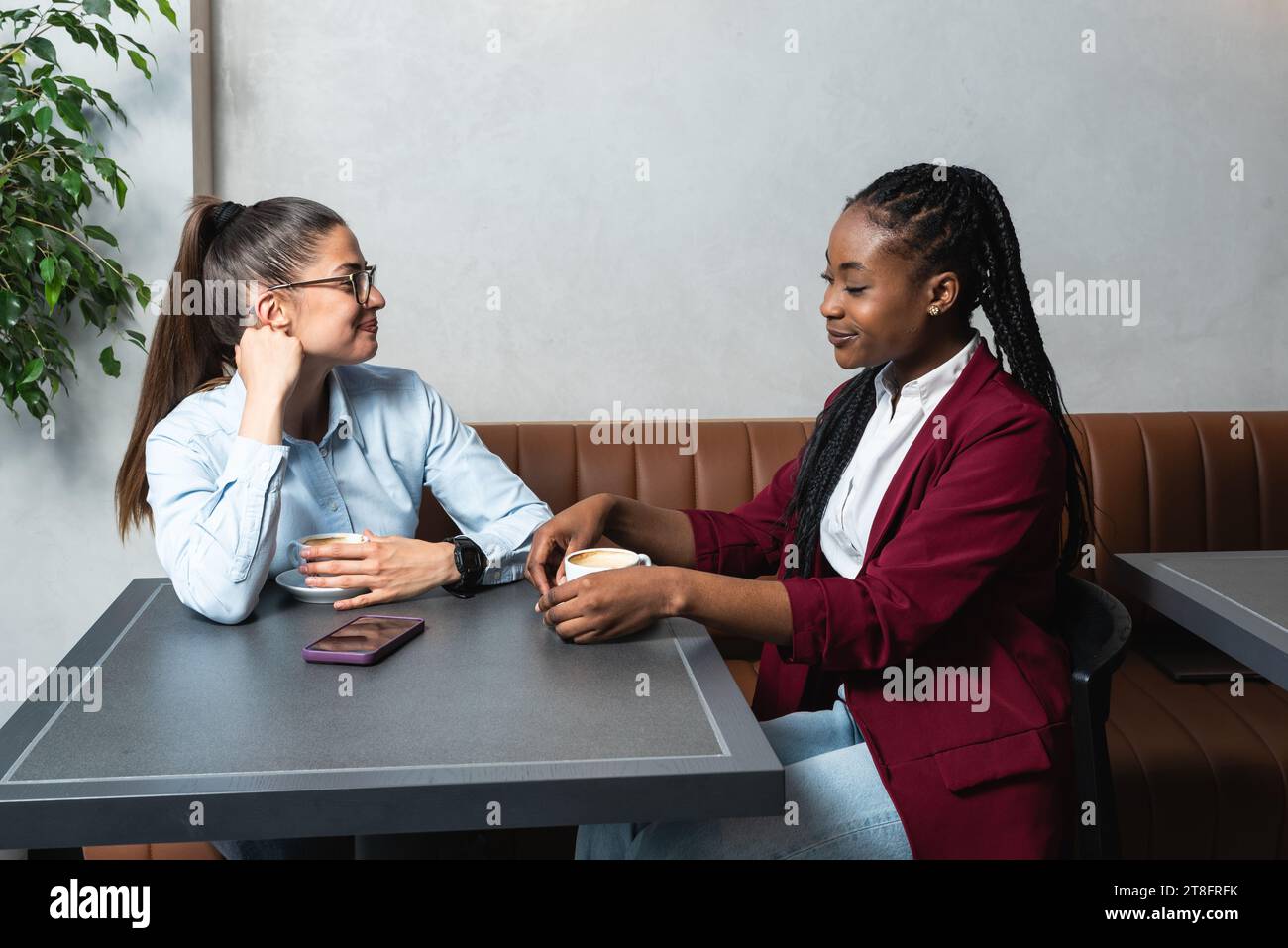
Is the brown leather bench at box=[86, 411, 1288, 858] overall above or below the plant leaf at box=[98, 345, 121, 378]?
below

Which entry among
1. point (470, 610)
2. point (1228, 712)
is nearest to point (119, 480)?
point (470, 610)

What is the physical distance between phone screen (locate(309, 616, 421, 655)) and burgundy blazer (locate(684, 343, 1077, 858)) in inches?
19.0

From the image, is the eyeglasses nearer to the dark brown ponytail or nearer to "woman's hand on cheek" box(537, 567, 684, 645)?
the dark brown ponytail

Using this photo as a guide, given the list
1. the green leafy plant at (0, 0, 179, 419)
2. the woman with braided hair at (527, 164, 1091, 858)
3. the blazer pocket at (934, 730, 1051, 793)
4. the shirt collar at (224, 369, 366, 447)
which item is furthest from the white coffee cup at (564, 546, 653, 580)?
the green leafy plant at (0, 0, 179, 419)

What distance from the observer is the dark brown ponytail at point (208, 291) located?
5.60 feet

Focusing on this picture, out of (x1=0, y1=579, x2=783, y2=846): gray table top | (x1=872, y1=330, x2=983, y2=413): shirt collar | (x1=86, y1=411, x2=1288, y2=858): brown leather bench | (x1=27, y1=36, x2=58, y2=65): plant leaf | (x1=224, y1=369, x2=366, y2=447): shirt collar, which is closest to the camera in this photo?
(x1=0, y1=579, x2=783, y2=846): gray table top

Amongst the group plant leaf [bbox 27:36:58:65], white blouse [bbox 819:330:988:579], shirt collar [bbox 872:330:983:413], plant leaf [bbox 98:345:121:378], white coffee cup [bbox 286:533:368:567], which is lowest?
white coffee cup [bbox 286:533:368:567]

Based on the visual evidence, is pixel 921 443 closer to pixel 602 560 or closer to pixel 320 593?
pixel 602 560

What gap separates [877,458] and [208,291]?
1.10 meters

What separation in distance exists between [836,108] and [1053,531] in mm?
1726

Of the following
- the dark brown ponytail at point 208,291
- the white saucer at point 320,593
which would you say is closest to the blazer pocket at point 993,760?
the white saucer at point 320,593

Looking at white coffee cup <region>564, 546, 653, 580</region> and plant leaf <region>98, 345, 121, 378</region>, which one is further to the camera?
plant leaf <region>98, 345, 121, 378</region>

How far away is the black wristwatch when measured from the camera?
5.01 ft

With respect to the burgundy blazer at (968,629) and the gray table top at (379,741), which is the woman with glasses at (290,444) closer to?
the gray table top at (379,741)
